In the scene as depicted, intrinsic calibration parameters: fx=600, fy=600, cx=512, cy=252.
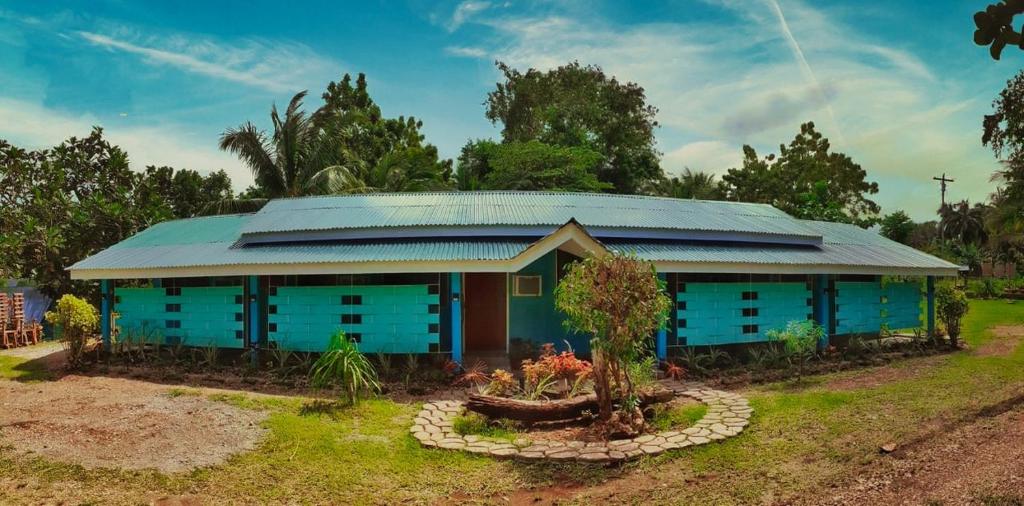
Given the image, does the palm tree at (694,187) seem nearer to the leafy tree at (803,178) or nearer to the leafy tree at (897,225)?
the leafy tree at (803,178)

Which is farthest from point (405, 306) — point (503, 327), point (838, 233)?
point (838, 233)

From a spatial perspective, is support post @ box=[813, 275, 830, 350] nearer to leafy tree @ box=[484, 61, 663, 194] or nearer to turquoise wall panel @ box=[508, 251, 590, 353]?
turquoise wall panel @ box=[508, 251, 590, 353]

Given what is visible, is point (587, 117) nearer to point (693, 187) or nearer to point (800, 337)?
point (693, 187)

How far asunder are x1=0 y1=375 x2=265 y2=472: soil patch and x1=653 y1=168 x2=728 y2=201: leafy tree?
34.0 m

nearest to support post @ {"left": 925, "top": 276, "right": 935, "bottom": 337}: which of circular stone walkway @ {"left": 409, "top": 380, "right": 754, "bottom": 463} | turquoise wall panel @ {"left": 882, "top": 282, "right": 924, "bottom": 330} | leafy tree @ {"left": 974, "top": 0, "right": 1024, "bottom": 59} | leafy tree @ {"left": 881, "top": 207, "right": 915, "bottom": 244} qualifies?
turquoise wall panel @ {"left": 882, "top": 282, "right": 924, "bottom": 330}

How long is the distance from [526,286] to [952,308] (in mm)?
10880

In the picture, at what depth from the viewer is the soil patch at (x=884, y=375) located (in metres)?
10.9

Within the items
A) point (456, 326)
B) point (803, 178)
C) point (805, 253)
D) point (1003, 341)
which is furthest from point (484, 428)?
point (803, 178)

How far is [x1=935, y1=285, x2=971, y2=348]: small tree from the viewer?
1509 cm

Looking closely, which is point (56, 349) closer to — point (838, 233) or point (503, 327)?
point (503, 327)

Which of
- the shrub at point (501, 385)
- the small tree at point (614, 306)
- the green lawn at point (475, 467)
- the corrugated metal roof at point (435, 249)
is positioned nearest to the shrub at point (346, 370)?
the green lawn at point (475, 467)

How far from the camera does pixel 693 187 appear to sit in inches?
1644

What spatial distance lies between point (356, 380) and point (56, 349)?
500 inches

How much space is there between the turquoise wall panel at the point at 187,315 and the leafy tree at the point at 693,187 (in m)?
Answer: 30.9
